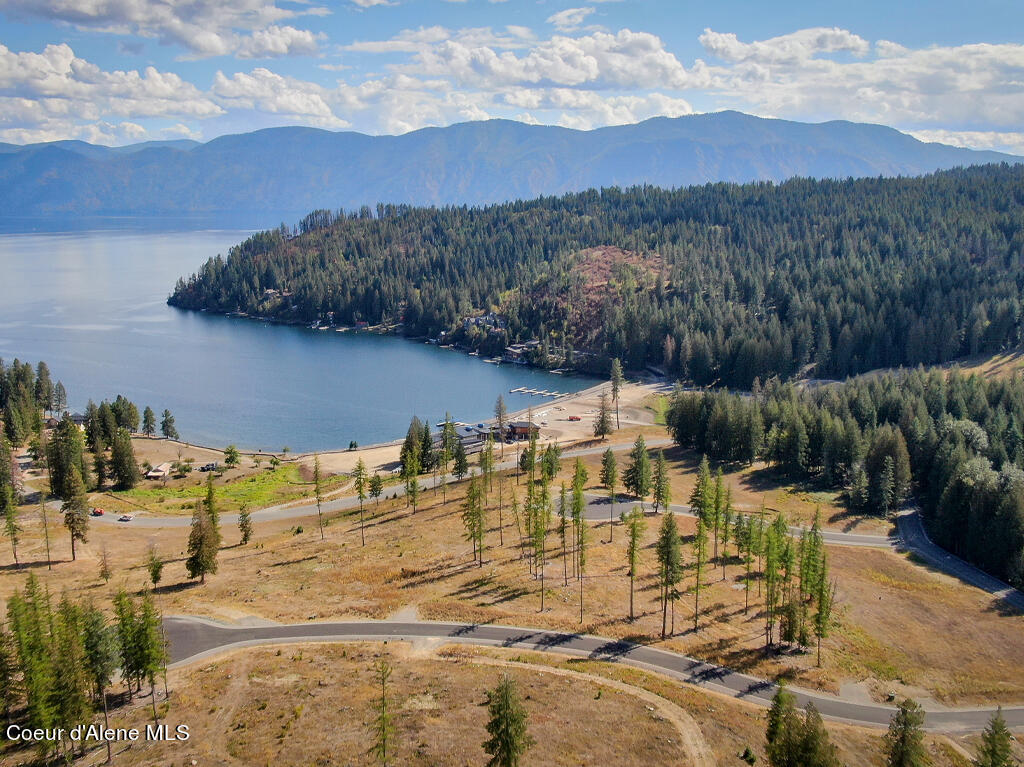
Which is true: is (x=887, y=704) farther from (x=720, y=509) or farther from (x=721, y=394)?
(x=721, y=394)

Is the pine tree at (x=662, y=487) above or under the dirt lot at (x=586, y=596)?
above

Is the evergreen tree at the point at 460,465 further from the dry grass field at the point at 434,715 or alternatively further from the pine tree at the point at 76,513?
the dry grass field at the point at 434,715

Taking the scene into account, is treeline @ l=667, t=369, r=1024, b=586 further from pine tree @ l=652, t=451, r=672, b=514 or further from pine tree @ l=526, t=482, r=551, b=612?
pine tree @ l=526, t=482, r=551, b=612

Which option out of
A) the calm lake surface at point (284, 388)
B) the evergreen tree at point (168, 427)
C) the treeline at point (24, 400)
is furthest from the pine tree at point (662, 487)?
the treeline at point (24, 400)

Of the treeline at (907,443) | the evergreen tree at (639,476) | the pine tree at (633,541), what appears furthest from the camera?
the evergreen tree at (639,476)

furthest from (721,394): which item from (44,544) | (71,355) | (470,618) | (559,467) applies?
(71,355)

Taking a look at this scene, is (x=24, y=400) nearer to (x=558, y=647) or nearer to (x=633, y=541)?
(x=558, y=647)

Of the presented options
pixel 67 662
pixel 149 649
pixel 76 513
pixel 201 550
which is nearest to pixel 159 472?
pixel 76 513
